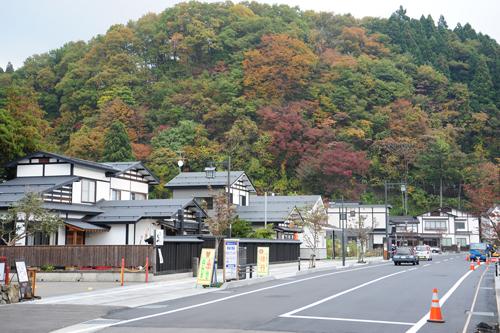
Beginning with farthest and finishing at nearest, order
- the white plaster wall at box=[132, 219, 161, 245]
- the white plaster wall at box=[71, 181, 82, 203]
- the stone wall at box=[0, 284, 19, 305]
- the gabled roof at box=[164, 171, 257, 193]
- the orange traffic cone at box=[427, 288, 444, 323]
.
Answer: the gabled roof at box=[164, 171, 257, 193] → the white plaster wall at box=[132, 219, 161, 245] → the white plaster wall at box=[71, 181, 82, 203] → the stone wall at box=[0, 284, 19, 305] → the orange traffic cone at box=[427, 288, 444, 323]

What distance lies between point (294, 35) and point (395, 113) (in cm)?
2236

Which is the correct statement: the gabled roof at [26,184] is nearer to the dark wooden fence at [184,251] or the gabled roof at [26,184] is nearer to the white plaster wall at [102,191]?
the white plaster wall at [102,191]

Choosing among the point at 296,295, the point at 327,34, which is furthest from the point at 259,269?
the point at 327,34

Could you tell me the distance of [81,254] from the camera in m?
24.1

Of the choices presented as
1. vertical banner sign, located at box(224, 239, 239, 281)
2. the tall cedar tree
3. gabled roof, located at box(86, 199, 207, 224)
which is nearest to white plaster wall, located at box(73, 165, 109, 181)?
gabled roof, located at box(86, 199, 207, 224)

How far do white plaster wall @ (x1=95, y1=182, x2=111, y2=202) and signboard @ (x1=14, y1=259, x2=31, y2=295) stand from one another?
19778 millimetres

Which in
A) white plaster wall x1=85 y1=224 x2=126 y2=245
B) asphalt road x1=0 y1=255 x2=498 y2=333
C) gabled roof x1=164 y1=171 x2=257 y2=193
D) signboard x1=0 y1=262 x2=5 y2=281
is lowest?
asphalt road x1=0 y1=255 x2=498 y2=333

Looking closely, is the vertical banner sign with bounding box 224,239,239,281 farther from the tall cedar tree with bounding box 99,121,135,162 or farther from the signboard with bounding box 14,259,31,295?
the tall cedar tree with bounding box 99,121,135,162

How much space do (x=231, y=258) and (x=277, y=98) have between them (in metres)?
57.1

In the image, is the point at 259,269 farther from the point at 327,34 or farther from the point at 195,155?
the point at 327,34

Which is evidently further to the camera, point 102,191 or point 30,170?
point 102,191

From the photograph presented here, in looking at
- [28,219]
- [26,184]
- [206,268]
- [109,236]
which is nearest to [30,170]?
[26,184]

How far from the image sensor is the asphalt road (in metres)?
10.7

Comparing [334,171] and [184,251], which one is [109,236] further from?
[334,171]
